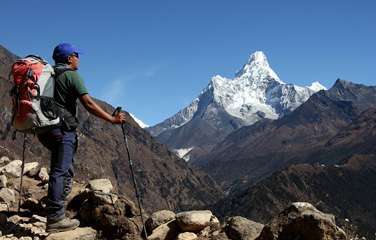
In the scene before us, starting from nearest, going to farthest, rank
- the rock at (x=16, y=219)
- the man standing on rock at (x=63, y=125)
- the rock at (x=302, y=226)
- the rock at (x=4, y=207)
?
the rock at (x=302, y=226) → the man standing on rock at (x=63, y=125) → the rock at (x=16, y=219) → the rock at (x=4, y=207)

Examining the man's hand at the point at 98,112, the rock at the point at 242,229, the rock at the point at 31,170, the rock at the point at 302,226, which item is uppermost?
the rock at the point at 31,170

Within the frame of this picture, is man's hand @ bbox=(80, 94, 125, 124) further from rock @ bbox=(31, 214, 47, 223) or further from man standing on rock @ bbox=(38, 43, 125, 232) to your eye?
rock @ bbox=(31, 214, 47, 223)

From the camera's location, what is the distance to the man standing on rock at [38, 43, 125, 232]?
349 inches

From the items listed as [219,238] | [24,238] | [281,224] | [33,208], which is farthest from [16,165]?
[281,224]

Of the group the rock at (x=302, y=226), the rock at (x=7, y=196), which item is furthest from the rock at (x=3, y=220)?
the rock at (x=302, y=226)

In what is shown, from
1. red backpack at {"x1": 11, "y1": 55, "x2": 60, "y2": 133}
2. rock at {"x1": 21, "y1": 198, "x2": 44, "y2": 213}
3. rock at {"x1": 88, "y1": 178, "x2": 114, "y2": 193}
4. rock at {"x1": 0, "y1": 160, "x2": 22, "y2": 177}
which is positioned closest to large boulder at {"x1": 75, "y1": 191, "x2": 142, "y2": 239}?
rock at {"x1": 88, "y1": 178, "x2": 114, "y2": 193}

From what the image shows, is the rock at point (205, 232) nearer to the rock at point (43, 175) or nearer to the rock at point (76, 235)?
the rock at point (76, 235)

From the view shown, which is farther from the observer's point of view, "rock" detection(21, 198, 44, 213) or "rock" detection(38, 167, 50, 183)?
"rock" detection(38, 167, 50, 183)

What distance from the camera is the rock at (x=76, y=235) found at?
9109 mm

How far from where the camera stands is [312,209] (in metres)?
7.99

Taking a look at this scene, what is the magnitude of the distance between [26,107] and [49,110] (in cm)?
35

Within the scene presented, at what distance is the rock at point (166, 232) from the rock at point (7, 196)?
169 inches

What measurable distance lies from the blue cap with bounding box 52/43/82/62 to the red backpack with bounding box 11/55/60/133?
1.45 ft

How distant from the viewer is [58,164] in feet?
29.7
